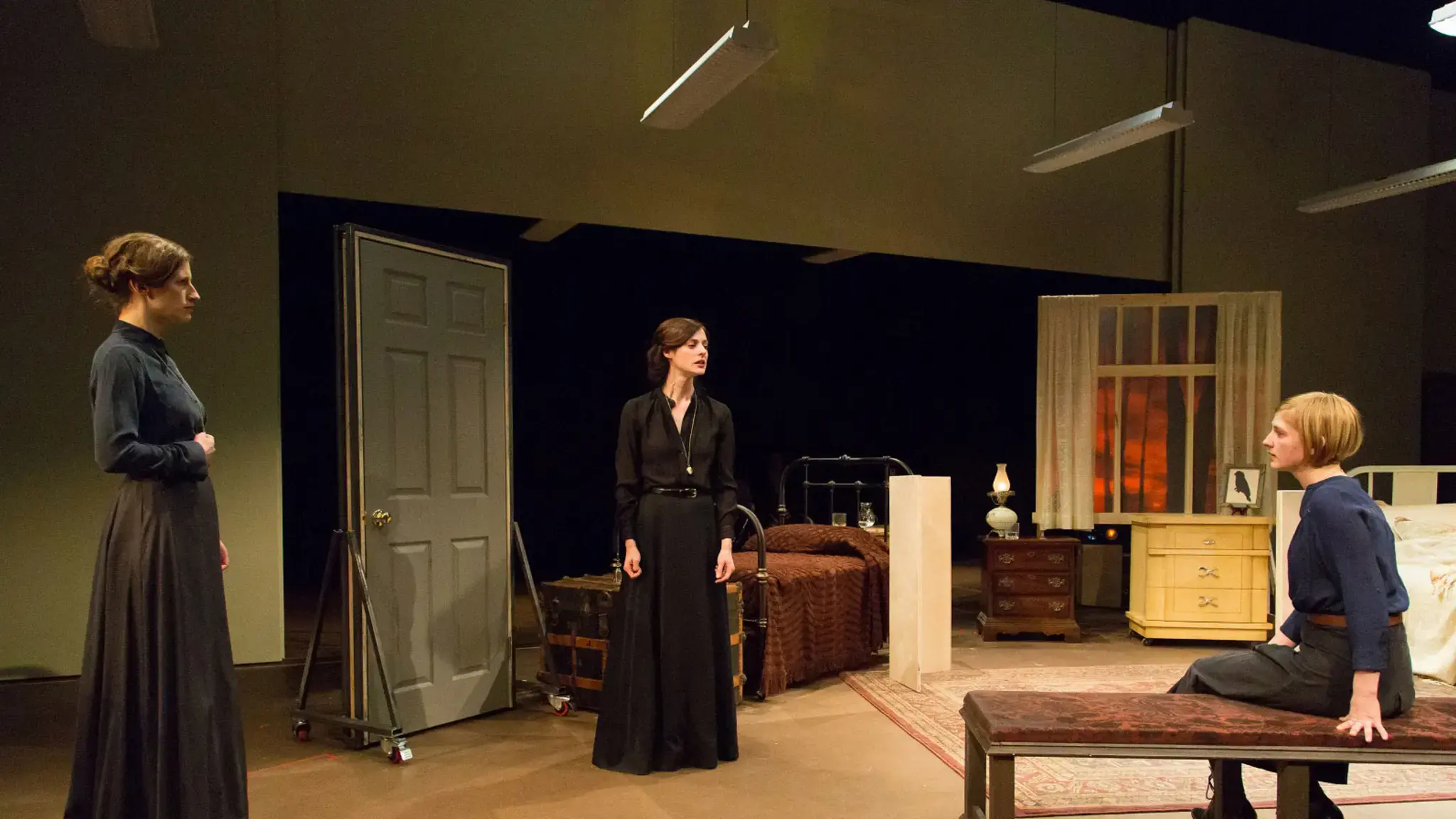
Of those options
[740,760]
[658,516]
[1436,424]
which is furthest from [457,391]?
[1436,424]

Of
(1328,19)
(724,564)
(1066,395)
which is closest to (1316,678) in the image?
(724,564)

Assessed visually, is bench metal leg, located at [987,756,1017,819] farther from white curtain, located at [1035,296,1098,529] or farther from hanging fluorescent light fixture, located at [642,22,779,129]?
white curtain, located at [1035,296,1098,529]

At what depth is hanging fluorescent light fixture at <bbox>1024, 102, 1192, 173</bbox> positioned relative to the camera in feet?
17.9

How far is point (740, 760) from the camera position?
367 cm

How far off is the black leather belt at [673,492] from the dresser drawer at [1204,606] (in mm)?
3738

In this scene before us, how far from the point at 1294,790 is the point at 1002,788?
707 mm

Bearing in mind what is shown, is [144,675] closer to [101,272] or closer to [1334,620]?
[101,272]

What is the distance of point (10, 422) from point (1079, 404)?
625 cm

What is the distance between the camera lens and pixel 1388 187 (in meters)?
6.44

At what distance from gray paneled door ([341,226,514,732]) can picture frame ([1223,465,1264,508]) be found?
4.67 m

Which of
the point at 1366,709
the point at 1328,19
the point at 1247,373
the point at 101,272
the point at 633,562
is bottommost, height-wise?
the point at 1366,709

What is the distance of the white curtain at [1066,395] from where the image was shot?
273 inches

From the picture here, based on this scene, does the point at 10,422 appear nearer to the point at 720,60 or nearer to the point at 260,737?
the point at 260,737

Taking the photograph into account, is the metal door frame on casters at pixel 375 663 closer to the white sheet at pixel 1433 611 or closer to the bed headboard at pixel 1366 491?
the bed headboard at pixel 1366 491
